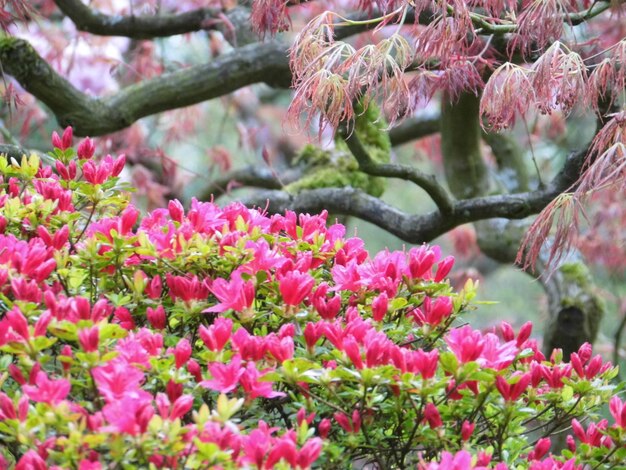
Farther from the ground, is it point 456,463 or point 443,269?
point 443,269

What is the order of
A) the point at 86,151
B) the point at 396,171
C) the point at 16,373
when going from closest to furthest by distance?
the point at 16,373, the point at 86,151, the point at 396,171

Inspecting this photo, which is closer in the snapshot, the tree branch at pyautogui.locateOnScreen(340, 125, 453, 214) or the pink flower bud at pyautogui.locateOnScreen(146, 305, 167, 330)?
the pink flower bud at pyautogui.locateOnScreen(146, 305, 167, 330)

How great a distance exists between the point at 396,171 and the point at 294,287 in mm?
1194

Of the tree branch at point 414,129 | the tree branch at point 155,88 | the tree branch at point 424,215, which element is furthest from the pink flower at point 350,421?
the tree branch at point 414,129

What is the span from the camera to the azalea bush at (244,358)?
1135mm

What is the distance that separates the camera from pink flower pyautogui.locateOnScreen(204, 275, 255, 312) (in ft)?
4.58

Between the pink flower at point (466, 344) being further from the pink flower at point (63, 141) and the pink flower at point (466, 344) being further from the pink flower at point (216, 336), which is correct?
the pink flower at point (63, 141)

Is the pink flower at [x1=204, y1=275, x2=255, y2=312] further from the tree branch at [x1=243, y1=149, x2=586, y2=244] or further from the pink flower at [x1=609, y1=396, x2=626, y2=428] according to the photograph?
the tree branch at [x1=243, y1=149, x2=586, y2=244]

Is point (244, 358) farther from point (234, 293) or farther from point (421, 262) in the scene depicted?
point (421, 262)

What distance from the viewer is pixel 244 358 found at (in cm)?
130

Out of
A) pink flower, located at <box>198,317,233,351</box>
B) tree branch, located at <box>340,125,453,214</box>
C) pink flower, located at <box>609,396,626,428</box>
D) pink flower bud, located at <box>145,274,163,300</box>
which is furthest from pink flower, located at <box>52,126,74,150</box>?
Result: pink flower, located at <box>609,396,626,428</box>

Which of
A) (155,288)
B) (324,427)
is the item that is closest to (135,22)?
(155,288)

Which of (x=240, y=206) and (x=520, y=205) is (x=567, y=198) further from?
(x=520, y=205)

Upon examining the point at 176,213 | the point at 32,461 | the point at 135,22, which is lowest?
the point at 32,461
